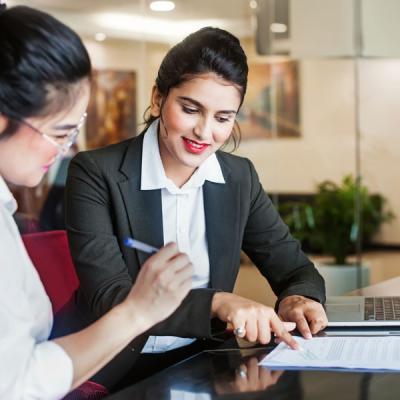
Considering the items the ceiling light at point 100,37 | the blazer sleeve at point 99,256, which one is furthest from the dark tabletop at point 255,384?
the ceiling light at point 100,37

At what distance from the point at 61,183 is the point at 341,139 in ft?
8.00

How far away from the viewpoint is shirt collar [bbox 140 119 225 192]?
7.54 ft

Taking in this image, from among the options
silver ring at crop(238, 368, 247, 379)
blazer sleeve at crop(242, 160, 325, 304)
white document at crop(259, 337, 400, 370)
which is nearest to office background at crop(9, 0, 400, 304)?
blazer sleeve at crop(242, 160, 325, 304)

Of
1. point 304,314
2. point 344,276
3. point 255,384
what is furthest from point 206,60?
point 344,276

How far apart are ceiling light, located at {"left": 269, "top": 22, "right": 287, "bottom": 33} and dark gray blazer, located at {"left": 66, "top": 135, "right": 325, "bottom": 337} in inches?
147

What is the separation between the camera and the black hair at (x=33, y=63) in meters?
1.44

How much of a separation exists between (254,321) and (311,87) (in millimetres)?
4505

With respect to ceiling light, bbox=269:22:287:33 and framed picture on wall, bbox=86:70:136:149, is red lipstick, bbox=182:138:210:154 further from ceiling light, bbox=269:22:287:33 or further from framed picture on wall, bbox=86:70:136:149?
framed picture on wall, bbox=86:70:136:149

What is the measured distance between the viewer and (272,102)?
635cm

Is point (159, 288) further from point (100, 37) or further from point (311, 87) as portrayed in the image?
point (100, 37)

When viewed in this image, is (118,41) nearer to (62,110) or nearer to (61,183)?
Result: (61,183)

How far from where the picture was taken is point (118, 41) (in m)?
6.87

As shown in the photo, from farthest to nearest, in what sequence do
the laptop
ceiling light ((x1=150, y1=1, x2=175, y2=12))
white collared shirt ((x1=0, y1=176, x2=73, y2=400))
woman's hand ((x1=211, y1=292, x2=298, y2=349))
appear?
1. ceiling light ((x1=150, y1=1, x2=175, y2=12))
2. the laptop
3. woman's hand ((x1=211, y1=292, x2=298, y2=349))
4. white collared shirt ((x1=0, y1=176, x2=73, y2=400))

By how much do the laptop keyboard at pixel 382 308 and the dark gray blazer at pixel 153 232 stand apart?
0.14 m
